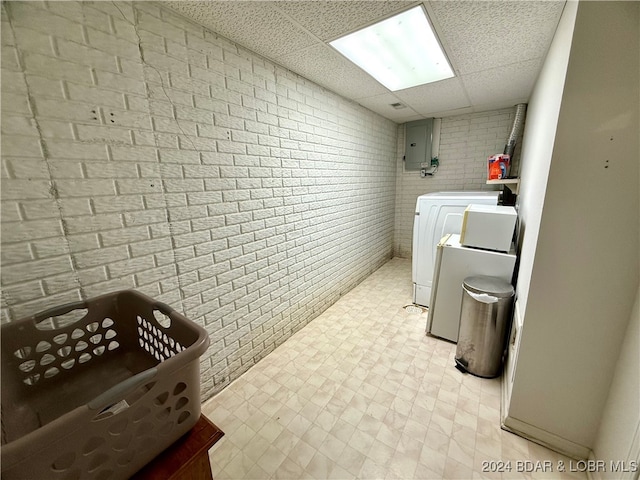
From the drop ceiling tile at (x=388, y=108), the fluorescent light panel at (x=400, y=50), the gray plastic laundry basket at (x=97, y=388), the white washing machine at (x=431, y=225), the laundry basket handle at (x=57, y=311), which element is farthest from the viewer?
the drop ceiling tile at (x=388, y=108)

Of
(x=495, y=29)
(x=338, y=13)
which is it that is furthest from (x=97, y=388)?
(x=495, y=29)

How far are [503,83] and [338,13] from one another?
1990 millimetres

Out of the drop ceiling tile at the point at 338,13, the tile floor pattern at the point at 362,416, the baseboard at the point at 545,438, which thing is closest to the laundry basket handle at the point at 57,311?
the tile floor pattern at the point at 362,416

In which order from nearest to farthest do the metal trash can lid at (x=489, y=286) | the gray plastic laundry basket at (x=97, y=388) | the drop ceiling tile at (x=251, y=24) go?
the gray plastic laundry basket at (x=97, y=388)
the drop ceiling tile at (x=251, y=24)
the metal trash can lid at (x=489, y=286)

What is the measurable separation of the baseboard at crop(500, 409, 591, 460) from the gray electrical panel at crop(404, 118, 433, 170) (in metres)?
3.50

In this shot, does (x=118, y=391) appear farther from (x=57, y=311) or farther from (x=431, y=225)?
(x=431, y=225)

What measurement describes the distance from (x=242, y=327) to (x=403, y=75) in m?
2.59

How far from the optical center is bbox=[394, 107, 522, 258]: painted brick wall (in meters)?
3.48

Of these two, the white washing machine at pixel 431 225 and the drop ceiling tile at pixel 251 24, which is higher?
the drop ceiling tile at pixel 251 24

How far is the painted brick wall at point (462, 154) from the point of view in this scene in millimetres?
3480

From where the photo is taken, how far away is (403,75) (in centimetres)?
231

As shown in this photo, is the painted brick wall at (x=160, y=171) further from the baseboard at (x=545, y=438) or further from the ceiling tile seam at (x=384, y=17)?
the baseboard at (x=545, y=438)

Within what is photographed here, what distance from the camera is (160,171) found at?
4.42 feet

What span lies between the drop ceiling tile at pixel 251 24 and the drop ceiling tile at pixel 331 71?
0.12 meters
